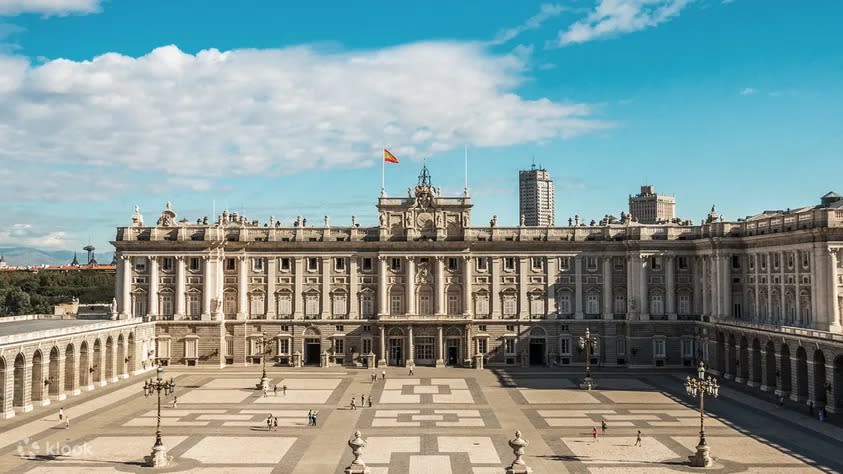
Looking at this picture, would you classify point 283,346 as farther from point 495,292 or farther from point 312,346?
point 495,292

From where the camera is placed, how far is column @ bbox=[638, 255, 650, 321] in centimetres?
9388

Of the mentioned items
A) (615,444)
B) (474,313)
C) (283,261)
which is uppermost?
(283,261)

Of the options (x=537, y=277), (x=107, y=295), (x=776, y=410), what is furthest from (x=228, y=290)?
(x=107, y=295)

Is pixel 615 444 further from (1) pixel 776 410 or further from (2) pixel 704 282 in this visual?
(2) pixel 704 282

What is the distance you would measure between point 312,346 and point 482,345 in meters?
20.4

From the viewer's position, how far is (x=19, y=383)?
64.2 m

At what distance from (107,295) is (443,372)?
334 feet

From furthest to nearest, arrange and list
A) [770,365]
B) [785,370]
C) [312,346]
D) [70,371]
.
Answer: [312,346] < [770,365] < [70,371] < [785,370]

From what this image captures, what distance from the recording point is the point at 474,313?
96688mm

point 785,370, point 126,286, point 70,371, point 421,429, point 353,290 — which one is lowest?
point 421,429

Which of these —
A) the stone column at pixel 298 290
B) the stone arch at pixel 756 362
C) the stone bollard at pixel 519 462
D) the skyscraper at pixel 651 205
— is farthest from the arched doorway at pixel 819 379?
the skyscraper at pixel 651 205

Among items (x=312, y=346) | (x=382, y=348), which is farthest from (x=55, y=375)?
(x=382, y=348)

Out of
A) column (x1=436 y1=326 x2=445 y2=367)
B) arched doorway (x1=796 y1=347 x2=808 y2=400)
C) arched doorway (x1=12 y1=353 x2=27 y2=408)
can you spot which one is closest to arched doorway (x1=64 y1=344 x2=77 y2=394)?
arched doorway (x1=12 y1=353 x2=27 y2=408)

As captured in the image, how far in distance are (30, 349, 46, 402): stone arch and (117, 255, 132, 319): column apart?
2766 cm
